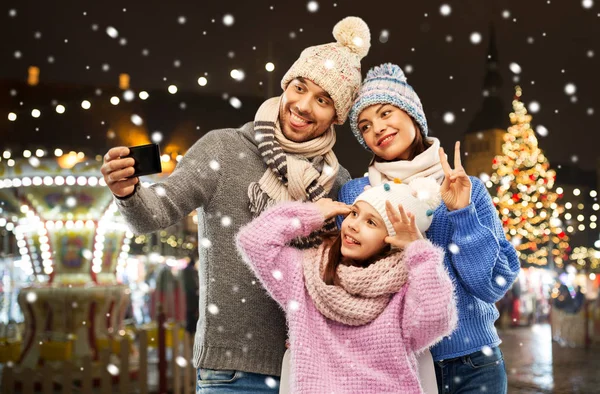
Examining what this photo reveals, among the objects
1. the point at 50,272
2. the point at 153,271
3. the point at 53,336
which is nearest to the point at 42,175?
the point at 50,272

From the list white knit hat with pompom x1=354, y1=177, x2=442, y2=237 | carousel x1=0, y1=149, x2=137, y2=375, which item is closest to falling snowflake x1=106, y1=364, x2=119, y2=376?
carousel x1=0, y1=149, x2=137, y2=375

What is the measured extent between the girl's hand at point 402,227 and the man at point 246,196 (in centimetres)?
27

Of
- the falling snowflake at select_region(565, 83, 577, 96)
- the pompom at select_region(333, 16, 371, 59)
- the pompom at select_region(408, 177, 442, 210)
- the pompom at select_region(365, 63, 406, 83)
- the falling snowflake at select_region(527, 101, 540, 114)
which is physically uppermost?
the falling snowflake at select_region(565, 83, 577, 96)

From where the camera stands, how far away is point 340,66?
196 cm

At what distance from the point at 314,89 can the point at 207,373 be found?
844 mm

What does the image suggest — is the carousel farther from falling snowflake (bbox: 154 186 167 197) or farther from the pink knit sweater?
the pink knit sweater

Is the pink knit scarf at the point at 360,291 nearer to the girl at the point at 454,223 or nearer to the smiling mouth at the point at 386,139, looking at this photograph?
the girl at the point at 454,223

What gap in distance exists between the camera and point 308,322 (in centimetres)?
166

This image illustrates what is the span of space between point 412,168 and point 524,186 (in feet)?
36.7

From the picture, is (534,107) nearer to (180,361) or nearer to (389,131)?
(180,361)

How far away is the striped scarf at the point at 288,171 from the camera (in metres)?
1.81

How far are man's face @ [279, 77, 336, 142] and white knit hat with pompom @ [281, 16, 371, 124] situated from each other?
23 millimetres

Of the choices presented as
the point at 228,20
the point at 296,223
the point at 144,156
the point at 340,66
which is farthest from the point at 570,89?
the point at 144,156

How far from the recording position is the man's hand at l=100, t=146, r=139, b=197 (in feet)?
5.11
